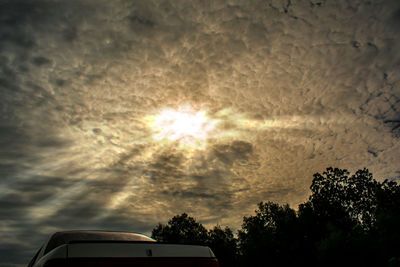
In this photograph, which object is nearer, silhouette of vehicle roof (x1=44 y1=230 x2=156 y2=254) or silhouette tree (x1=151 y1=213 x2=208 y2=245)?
silhouette of vehicle roof (x1=44 y1=230 x2=156 y2=254)

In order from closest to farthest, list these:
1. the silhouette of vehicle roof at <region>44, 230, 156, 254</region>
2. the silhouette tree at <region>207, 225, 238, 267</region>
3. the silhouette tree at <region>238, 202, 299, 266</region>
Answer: the silhouette of vehicle roof at <region>44, 230, 156, 254</region>
the silhouette tree at <region>238, 202, 299, 266</region>
the silhouette tree at <region>207, 225, 238, 267</region>

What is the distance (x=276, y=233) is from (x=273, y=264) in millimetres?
5929

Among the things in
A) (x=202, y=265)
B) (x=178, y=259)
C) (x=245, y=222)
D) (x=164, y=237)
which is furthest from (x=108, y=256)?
(x=164, y=237)

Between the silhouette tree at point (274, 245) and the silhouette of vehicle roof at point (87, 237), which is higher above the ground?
the silhouette of vehicle roof at point (87, 237)

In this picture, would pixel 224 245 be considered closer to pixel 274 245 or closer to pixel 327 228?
pixel 274 245

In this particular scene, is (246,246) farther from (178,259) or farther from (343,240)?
(178,259)

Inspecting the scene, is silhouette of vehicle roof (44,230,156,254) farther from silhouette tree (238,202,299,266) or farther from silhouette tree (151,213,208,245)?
silhouette tree (151,213,208,245)

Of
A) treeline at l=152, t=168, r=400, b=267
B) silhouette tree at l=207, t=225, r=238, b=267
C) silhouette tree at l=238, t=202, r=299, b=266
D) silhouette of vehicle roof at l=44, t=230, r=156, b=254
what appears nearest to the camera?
silhouette of vehicle roof at l=44, t=230, r=156, b=254

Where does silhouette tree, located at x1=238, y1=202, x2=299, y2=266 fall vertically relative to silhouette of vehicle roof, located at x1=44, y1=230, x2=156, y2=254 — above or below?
below

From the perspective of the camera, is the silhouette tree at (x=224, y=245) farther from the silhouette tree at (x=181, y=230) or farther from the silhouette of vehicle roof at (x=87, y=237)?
the silhouette of vehicle roof at (x=87, y=237)

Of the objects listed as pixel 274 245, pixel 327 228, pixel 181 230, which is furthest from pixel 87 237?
pixel 181 230

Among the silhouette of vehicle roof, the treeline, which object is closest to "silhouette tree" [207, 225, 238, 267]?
the treeline

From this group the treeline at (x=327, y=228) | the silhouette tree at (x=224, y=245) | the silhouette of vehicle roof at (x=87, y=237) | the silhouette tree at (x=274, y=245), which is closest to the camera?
the silhouette of vehicle roof at (x=87, y=237)

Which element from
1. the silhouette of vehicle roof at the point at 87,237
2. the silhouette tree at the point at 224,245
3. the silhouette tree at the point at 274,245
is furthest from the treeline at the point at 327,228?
the silhouette of vehicle roof at the point at 87,237
